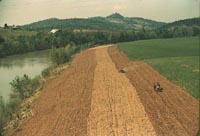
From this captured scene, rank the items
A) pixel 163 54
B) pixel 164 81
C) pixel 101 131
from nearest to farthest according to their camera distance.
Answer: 1. pixel 101 131
2. pixel 164 81
3. pixel 163 54

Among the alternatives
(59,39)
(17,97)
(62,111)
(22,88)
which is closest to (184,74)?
(62,111)

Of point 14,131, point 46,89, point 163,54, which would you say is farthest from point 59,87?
point 163,54

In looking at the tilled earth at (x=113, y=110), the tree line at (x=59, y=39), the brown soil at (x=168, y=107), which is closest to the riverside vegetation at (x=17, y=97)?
the tilled earth at (x=113, y=110)

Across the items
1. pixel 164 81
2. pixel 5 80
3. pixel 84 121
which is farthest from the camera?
pixel 5 80

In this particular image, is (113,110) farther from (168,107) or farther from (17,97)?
(17,97)

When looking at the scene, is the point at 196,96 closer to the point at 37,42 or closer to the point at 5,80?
the point at 5,80

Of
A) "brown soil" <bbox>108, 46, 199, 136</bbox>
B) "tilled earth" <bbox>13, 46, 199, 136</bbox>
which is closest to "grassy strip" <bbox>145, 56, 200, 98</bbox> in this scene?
"brown soil" <bbox>108, 46, 199, 136</bbox>
